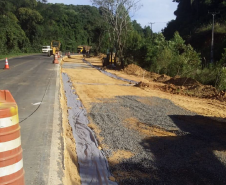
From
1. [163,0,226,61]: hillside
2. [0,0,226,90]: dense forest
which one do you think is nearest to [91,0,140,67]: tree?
[0,0,226,90]: dense forest

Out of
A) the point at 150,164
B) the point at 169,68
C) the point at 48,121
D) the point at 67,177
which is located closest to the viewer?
the point at 67,177

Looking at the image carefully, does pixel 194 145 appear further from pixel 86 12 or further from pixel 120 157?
pixel 86 12

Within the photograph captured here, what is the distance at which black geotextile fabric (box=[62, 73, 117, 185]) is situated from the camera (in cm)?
513

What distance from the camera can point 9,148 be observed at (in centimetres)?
288

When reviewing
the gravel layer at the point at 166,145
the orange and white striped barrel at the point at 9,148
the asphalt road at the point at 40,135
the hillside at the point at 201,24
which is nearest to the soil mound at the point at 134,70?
the asphalt road at the point at 40,135

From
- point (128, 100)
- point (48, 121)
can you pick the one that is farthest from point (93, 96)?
point (48, 121)

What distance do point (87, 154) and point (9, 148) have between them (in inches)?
136

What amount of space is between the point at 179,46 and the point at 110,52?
26.0 ft

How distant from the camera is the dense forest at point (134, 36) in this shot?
834 inches

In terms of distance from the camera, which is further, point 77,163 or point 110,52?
point 110,52

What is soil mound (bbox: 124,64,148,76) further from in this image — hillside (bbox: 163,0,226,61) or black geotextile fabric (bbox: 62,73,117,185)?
hillside (bbox: 163,0,226,61)

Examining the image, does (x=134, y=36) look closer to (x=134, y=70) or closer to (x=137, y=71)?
(x=134, y=70)

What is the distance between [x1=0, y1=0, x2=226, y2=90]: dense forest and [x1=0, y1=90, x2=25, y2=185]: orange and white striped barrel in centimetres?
1400

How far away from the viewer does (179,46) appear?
29.0m
